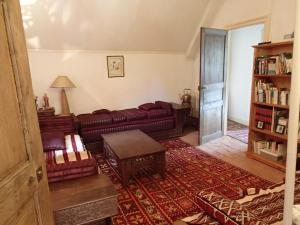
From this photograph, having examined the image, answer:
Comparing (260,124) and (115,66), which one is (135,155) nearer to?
(260,124)

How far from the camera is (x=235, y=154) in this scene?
359 cm

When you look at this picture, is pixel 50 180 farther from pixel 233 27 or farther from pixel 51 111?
pixel 233 27

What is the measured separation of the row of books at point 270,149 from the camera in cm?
311

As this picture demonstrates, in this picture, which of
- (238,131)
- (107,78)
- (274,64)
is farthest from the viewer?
(238,131)

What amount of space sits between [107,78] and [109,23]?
1.06 metres

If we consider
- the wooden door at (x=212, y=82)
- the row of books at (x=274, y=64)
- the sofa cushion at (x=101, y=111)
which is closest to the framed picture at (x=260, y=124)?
the row of books at (x=274, y=64)

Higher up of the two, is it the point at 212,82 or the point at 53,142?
the point at 212,82

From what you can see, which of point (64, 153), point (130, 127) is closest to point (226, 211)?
point (64, 153)

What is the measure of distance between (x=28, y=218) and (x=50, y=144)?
1.86m

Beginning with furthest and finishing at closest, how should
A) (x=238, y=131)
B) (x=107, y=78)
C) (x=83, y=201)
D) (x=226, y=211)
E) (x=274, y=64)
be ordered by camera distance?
(x=238, y=131) < (x=107, y=78) < (x=274, y=64) < (x=83, y=201) < (x=226, y=211)

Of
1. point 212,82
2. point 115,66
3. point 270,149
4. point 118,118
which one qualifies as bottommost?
point 270,149

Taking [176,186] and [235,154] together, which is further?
[235,154]

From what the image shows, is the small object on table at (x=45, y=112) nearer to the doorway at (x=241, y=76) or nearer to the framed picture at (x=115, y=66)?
the framed picture at (x=115, y=66)

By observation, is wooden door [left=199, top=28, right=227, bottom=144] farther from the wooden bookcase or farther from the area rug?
the wooden bookcase
